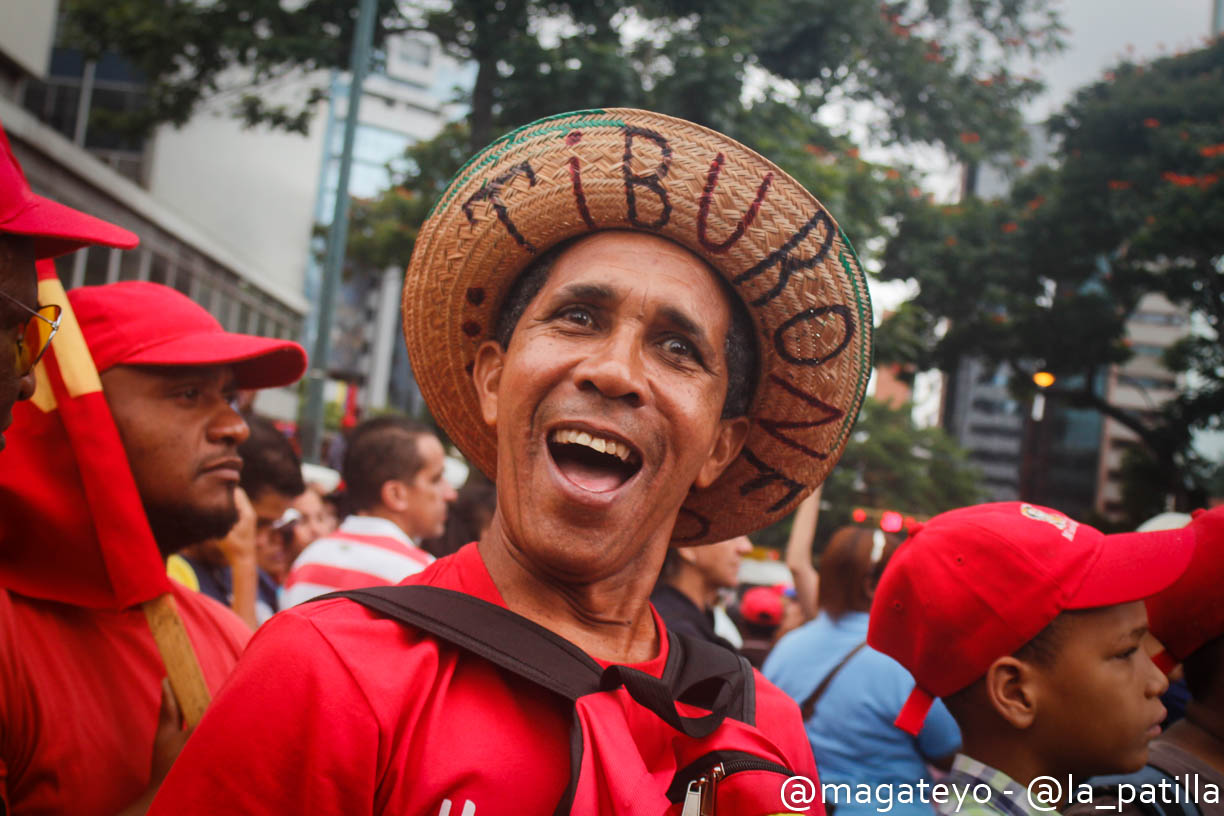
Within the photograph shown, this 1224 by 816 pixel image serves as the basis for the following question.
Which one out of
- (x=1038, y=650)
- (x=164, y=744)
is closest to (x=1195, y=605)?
(x=1038, y=650)

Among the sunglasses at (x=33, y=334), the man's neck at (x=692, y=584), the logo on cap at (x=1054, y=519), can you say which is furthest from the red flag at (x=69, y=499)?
the man's neck at (x=692, y=584)

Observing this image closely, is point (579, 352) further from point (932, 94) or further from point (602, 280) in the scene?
point (932, 94)

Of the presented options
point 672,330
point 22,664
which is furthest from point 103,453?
point 672,330

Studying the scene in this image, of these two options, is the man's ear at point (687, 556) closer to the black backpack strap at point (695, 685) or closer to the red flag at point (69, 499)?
the black backpack strap at point (695, 685)

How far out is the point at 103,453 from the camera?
2100 millimetres

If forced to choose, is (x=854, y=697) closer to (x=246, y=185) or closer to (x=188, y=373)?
(x=188, y=373)

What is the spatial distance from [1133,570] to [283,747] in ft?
6.56

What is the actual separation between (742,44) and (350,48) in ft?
15.2

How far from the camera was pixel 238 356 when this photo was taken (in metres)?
2.53

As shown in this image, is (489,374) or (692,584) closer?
(489,374)

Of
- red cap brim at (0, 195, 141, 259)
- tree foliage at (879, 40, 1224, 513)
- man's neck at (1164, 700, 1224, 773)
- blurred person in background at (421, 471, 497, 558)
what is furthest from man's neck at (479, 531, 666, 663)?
tree foliage at (879, 40, 1224, 513)

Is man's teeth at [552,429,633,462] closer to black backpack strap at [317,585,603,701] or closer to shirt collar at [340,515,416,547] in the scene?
black backpack strap at [317,585,603,701]

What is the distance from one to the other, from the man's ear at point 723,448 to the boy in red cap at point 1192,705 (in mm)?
1229

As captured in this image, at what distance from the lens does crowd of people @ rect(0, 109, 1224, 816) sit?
Answer: 1.50 m
